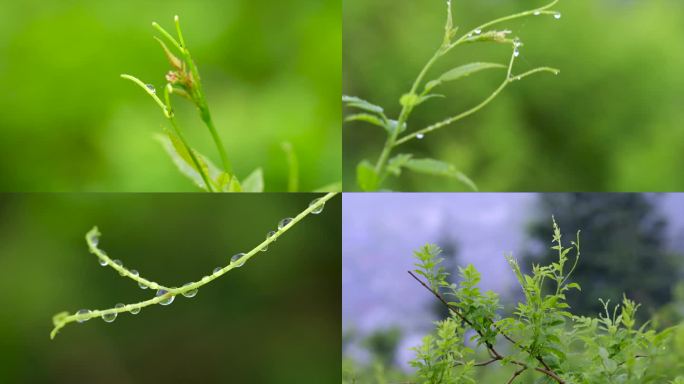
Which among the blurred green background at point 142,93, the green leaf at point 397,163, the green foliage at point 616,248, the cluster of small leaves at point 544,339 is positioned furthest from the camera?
the green foliage at point 616,248

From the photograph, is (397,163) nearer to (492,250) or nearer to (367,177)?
(367,177)

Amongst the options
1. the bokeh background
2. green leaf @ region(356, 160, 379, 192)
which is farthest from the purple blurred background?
green leaf @ region(356, 160, 379, 192)

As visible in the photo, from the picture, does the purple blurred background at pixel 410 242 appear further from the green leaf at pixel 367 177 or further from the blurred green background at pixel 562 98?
the green leaf at pixel 367 177

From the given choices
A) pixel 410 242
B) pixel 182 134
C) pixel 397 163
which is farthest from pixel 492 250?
pixel 182 134

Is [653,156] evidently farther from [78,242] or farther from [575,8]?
[78,242]

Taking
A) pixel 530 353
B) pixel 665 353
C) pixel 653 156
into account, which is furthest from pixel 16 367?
pixel 653 156

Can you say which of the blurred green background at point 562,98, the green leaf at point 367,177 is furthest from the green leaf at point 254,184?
the blurred green background at point 562,98
